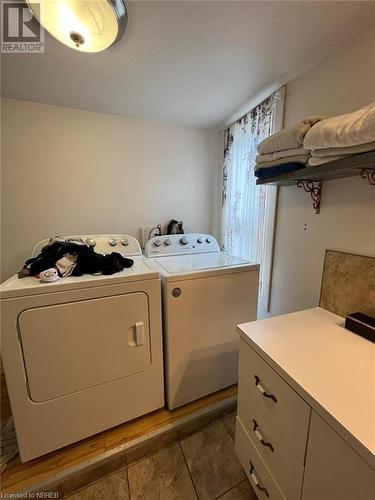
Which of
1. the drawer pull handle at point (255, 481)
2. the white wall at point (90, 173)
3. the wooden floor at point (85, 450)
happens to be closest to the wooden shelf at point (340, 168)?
the white wall at point (90, 173)

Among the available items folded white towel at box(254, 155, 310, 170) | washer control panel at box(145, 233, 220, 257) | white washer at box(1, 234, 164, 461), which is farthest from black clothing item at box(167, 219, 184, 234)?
folded white towel at box(254, 155, 310, 170)

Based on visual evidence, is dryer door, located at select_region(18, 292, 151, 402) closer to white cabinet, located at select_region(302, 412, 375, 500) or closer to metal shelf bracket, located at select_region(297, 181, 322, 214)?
white cabinet, located at select_region(302, 412, 375, 500)

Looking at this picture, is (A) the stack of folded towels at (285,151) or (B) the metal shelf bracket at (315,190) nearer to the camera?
(A) the stack of folded towels at (285,151)

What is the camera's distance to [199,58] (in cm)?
123

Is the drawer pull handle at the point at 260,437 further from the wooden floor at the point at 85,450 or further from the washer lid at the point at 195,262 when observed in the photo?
the washer lid at the point at 195,262

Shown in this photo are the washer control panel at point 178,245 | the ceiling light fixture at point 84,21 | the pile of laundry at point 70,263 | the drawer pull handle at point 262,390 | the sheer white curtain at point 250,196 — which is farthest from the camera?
the washer control panel at point 178,245

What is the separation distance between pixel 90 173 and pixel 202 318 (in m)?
1.62

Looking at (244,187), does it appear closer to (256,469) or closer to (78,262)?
(78,262)

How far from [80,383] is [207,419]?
883 mm

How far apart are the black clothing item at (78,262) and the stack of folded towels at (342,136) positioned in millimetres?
1193

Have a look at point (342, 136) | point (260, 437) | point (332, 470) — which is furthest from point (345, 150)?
point (260, 437)

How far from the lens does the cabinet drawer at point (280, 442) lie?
71cm

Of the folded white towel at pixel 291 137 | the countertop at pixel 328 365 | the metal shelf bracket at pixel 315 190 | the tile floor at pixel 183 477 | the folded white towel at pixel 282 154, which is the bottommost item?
the tile floor at pixel 183 477

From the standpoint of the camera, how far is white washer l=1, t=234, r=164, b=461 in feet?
3.38
